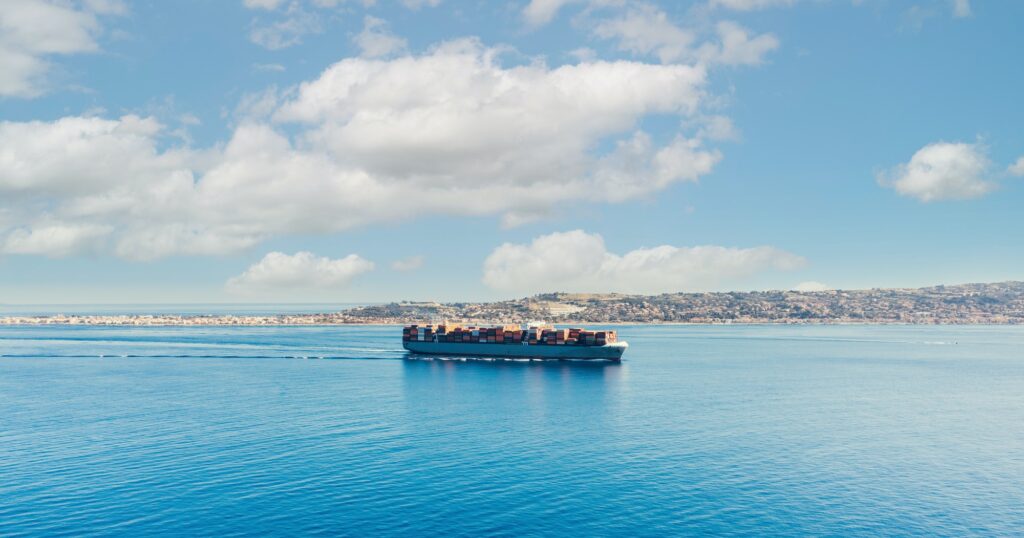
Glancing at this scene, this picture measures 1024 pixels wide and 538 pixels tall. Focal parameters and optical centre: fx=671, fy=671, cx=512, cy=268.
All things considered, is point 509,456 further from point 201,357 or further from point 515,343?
point 201,357

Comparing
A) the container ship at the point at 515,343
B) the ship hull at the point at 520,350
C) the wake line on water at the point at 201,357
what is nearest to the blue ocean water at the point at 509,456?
the ship hull at the point at 520,350

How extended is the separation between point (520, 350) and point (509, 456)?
95.2 m

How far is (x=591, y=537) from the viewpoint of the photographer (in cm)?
3494

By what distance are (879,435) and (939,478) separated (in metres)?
15.5

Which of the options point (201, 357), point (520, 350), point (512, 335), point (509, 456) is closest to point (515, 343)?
point (520, 350)

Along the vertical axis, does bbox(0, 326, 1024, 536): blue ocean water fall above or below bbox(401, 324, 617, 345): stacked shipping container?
below

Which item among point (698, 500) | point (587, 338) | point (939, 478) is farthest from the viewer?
point (587, 338)

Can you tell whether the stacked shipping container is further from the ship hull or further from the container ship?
the ship hull

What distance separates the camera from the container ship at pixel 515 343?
→ 14225 cm

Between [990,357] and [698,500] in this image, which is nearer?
[698,500]

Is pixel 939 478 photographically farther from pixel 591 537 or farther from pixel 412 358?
pixel 412 358

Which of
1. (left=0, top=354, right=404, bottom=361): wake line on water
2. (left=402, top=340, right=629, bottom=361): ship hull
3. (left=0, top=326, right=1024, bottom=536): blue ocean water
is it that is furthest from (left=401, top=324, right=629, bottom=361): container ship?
(left=0, top=326, right=1024, bottom=536): blue ocean water

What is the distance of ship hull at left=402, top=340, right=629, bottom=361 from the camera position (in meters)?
140

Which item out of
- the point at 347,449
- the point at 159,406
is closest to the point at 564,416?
the point at 347,449
